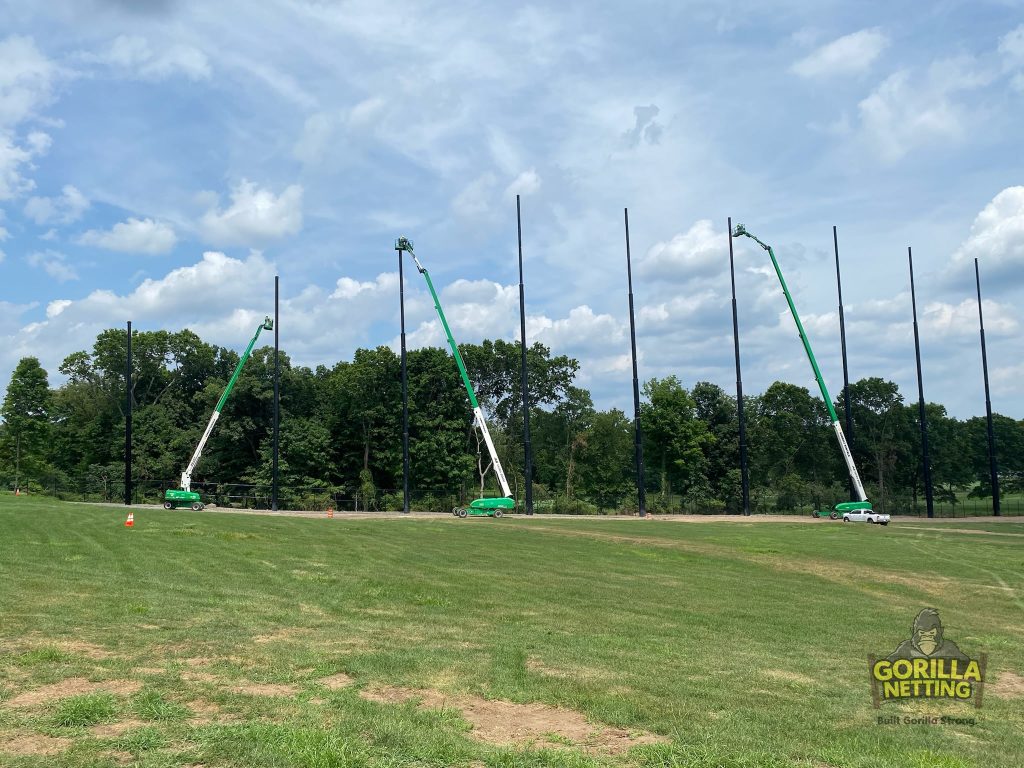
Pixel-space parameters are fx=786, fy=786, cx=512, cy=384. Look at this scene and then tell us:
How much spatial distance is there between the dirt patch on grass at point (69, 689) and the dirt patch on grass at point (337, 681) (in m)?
1.78

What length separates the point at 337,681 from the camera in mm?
8258

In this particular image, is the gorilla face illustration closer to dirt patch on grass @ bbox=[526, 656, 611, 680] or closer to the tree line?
dirt patch on grass @ bbox=[526, 656, 611, 680]

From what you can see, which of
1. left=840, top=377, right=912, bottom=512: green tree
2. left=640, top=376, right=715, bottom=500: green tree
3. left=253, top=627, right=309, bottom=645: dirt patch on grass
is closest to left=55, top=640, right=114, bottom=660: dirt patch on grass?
left=253, top=627, right=309, bottom=645: dirt patch on grass

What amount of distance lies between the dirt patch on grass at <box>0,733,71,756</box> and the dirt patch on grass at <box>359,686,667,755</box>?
263 cm

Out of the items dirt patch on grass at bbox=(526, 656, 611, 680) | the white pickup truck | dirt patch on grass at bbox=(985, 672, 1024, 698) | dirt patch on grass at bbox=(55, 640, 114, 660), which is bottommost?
the white pickup truck

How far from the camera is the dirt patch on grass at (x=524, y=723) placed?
260 inches

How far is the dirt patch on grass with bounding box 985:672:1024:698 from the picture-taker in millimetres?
8914

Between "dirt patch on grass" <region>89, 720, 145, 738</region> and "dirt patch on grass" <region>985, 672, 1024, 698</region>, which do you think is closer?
"dirt patch on grass" <region>89, 720, 145, 738</region>

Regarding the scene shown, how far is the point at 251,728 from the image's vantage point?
648 centimetres

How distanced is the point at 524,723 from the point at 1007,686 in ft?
20.2

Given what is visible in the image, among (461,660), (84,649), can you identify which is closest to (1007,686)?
(461,660)

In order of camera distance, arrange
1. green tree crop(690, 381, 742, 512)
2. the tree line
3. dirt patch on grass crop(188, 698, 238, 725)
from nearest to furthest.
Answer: dirt patch on grass crop(188, 698, 238, 725) < the tree line < green tree crop(690, 381, 742, 512)

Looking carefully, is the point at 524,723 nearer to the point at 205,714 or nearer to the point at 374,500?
the point at 205,714

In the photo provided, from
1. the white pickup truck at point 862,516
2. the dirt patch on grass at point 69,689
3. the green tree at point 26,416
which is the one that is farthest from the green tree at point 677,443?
the dirt patch on grass at point 69,689
